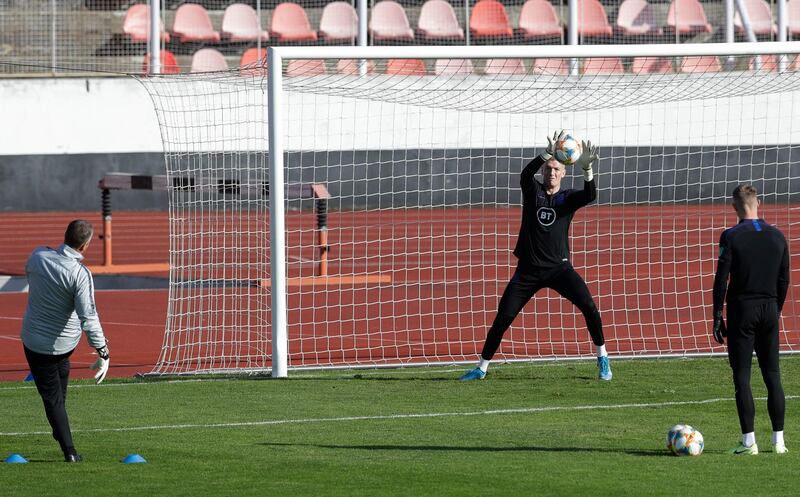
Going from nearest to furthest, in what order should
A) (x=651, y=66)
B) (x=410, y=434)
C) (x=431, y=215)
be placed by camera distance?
1. (x=410, y=434)
2. (x=431, y=215)
3. (x=651, y=66)

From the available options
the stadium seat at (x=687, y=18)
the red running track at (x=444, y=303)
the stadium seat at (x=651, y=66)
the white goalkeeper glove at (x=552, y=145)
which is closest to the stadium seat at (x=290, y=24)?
the red running track at (x=444, y=303)

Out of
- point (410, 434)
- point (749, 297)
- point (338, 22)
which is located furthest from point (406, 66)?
point (749, 297)

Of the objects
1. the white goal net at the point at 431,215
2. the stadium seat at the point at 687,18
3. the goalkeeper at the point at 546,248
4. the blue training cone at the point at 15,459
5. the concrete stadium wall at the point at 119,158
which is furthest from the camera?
the stadium seat at the point at 687,18

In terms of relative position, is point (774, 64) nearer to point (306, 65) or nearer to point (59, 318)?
point (306, 65)

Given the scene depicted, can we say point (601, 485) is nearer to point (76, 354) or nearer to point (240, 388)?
point (240, 388)

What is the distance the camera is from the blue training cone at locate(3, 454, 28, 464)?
8268 millimetres

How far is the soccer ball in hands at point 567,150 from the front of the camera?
11.2 meters

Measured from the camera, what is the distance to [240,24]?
29.7 meters

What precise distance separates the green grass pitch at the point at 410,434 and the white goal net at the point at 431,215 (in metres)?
1.17

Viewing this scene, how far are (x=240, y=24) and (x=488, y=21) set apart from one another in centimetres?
571

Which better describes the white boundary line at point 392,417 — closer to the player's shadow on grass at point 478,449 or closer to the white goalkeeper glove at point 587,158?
the player's shadow on grass at point 478,449

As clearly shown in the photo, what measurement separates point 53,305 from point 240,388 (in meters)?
3.52

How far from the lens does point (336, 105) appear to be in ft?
89.9

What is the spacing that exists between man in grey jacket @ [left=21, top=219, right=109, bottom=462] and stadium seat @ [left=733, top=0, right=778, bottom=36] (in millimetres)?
23482
